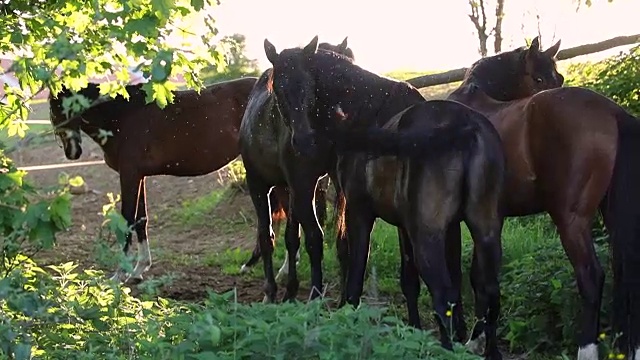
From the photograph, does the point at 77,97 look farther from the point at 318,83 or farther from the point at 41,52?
the point at 318,83

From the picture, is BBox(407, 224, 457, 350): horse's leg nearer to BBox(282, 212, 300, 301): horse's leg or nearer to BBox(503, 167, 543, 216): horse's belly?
BBox(503, 167, 543, 216): horse's belly

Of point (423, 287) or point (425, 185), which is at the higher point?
point (425, 185)

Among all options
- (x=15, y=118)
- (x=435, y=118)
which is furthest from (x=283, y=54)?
(x=15, y=118)

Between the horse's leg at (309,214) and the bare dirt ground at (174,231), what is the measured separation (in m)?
0.90

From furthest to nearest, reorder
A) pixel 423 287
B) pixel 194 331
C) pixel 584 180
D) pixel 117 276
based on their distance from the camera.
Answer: pixel 423 287
pixel 117 276
pixel 584 180
pixel 194 331

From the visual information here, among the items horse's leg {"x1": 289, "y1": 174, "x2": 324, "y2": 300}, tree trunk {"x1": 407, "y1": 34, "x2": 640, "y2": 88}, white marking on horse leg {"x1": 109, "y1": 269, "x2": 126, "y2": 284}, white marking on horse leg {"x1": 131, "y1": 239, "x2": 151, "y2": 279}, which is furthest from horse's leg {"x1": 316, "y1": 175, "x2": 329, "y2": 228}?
tree trunk {"x1": 407, "y1": 34, "x2": 640, "y2": 88}

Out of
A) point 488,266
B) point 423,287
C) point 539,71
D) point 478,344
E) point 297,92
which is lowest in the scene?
point 423,287

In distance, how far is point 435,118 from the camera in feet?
16.7

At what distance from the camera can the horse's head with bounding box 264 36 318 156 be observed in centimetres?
577

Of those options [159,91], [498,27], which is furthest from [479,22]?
[159,91]

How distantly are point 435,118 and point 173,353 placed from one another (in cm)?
222

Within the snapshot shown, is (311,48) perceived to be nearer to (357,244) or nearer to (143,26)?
(357,244)

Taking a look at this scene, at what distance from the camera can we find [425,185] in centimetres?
497

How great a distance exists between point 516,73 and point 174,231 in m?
5.93
